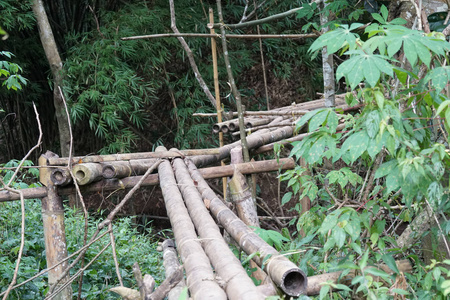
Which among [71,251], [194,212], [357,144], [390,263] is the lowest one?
[71,251]

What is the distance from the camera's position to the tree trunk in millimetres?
4855

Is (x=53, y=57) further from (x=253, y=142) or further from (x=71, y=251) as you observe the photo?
(x=253, y=142)

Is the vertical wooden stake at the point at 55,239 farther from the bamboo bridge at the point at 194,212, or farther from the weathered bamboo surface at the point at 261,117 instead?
the weathered bamboo surface at the point at 261,117

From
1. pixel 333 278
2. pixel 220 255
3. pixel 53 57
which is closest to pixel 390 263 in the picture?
pixel 333 278

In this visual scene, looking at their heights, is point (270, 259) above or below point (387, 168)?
below

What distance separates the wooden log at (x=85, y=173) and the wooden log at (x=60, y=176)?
0.09 metres

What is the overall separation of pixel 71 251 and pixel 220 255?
8.24 feet

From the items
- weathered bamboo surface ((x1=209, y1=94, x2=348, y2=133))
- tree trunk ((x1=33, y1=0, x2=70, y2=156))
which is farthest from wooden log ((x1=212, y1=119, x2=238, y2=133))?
tree trunk ((x1=33, y1=0, x2=70, y2=156))

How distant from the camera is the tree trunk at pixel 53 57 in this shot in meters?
4.86

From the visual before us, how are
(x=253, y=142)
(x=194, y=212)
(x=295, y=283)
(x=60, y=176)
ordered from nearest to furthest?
(x=295, y=283)
(x=194, y=212)
(x=60, y=176)
(x=253, y=142)

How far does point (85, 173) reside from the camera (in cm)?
263

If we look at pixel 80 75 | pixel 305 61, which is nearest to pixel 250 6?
pixel 305 61

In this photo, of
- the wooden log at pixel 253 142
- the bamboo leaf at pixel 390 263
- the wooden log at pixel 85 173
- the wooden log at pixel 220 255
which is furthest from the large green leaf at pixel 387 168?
the wooden log at pixel 253 142

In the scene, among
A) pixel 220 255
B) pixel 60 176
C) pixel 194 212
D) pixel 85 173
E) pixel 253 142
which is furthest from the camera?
pixel 253 142
